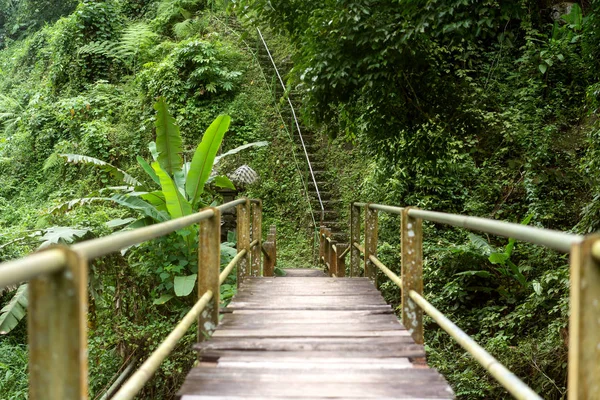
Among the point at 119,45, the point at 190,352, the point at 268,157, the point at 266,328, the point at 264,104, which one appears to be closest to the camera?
the point at 266,328

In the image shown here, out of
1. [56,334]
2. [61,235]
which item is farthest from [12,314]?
[56,334]

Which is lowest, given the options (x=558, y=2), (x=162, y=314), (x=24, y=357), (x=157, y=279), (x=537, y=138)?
(x=24, y=357)

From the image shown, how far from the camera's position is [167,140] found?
578cm

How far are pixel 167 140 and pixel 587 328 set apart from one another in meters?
5.05

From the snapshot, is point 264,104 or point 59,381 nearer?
point 59,381

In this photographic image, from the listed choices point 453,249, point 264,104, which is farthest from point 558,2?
point 264,104

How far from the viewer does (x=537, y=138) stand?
305 inches

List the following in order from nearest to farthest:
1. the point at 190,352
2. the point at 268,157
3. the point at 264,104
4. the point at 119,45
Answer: the point at 190,352 < the point at 268,157 < the point at 264,104 < the point at 119,45

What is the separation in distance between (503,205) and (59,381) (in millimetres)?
7677

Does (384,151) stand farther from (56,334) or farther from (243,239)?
(56,334)

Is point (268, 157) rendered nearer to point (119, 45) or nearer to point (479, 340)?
point (119, 45)

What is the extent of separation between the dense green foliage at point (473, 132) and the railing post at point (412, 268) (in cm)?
227

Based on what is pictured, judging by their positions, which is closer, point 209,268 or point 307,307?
point 209,268

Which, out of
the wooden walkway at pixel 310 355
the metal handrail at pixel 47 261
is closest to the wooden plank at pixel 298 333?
the wooden walkway at pixel 310 355
